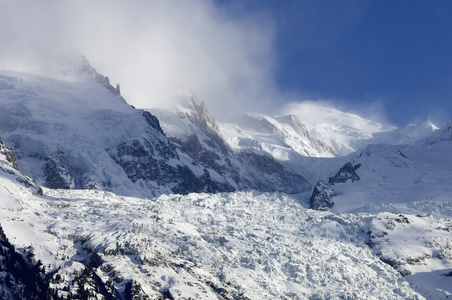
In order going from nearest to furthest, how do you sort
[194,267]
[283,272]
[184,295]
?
[184,295] → [194,267] → [283,272]

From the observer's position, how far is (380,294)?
19600 cm

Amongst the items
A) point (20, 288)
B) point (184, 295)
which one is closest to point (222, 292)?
point (184, 295)

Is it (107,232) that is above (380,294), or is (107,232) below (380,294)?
below

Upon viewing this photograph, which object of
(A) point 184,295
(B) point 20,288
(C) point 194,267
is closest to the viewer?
(B) point 20,288

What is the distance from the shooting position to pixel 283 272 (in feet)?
650

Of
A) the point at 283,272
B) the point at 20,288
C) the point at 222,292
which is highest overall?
the point at 283,272

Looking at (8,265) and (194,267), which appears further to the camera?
(194,267)

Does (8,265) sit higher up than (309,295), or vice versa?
(309,295)

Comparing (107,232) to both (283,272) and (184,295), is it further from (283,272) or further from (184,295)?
(283,272)

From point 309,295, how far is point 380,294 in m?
24.4

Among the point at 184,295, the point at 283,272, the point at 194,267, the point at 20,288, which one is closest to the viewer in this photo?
the point at 20,288

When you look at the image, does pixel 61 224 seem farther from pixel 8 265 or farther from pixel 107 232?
pixel 8 265

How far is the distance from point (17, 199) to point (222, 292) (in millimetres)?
72112

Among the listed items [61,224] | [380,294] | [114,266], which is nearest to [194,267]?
[114,266]
